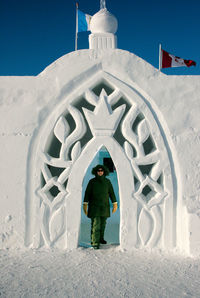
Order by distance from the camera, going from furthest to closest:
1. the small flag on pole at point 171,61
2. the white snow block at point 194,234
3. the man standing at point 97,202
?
the small flag on pole at point 171,61 → the man standing at point 97,202 → the white snow block at point 194,234

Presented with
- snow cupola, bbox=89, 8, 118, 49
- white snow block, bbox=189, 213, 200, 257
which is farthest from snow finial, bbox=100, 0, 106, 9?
white snow block, bbox=189, 213, 200, 257

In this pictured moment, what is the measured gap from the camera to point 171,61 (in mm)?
4215

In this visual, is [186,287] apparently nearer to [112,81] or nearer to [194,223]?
[194,223]

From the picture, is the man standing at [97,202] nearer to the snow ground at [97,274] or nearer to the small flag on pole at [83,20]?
the snow ground at [97,274]

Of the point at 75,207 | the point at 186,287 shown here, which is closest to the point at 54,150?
the point at 75,207

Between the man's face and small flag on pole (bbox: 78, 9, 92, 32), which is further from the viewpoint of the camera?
small flag on pole (bbox: 78, 9, 92, 32)

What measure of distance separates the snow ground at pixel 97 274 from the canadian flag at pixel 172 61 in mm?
3056

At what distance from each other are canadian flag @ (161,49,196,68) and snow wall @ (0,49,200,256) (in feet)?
2.74

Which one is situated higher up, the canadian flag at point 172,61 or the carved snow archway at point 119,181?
the canadian flag at point 172,61

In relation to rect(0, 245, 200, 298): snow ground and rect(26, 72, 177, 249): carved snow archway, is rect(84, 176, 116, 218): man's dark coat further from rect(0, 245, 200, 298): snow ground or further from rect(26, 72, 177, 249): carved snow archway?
rect(0, 245, 200, 298): snow ground

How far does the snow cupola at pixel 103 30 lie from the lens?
3693 mm

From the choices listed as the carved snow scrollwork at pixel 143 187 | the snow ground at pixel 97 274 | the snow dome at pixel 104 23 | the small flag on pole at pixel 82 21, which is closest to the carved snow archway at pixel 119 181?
the carved snow scrollwork at pixel 143 187

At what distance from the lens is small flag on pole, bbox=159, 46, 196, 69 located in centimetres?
418

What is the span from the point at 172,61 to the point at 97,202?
2723 millimetres
